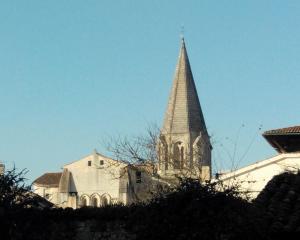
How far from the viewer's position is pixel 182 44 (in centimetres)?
8606

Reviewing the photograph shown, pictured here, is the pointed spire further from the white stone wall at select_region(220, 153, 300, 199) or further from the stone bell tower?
the white stone wall at select_region(220, 153, 300, 199)

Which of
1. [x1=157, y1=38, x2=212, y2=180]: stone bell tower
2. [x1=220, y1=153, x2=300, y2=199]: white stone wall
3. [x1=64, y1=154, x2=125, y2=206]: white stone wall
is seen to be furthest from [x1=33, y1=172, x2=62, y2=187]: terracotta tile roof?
[x1=220, y1=153, x2=300, y2=199]: white stone wall

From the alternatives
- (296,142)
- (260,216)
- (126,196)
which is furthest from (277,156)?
(126,196)

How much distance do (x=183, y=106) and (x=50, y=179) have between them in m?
19.9

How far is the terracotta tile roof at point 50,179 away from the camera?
88.4 meters

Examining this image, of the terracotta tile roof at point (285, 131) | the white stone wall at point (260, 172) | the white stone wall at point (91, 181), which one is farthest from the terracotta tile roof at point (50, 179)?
the white stone wall at point (260, 172)

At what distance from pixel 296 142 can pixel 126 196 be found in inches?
1585

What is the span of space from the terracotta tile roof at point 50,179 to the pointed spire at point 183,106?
1669 cm

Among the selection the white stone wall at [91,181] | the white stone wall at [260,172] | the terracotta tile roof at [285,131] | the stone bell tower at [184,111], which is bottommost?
the white stone wall at [260,172]

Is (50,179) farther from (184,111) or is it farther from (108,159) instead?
(184,111)

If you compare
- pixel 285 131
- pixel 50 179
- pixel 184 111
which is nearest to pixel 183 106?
pixel 184 111

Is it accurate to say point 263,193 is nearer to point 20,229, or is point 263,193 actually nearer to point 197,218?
point 197,218

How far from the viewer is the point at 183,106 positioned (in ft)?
273

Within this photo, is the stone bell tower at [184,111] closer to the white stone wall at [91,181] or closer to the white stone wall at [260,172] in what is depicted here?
the white stone wall at [91,181]
